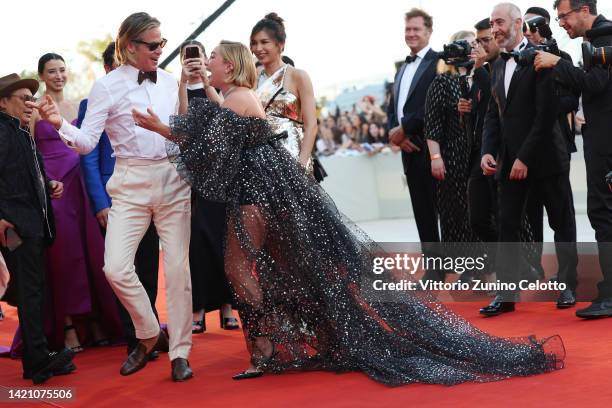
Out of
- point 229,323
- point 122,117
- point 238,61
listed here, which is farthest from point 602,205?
point 122,117

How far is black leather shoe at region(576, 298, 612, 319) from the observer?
482 centimetres

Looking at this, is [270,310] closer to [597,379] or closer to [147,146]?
[147,146]

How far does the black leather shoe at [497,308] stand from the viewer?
532 cm

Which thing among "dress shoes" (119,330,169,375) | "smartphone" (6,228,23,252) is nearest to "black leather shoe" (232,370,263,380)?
"dress shoes" (119,330,169,375)

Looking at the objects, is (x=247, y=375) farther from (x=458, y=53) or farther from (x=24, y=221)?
(x=458, y=53)

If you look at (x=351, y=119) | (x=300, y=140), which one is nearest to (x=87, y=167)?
(x=300, y=140)

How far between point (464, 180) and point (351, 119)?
684 cm

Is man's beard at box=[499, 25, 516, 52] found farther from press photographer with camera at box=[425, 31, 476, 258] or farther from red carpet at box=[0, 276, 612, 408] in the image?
red carpet at box=[0, 276, 612, 408]

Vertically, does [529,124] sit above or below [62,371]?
above

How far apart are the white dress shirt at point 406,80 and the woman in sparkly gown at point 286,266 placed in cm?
238

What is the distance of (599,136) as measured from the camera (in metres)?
4.91

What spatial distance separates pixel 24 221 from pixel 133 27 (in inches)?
39.8

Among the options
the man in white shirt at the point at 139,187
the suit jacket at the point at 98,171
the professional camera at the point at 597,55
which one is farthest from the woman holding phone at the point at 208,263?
the professional camera at the point at 597,55

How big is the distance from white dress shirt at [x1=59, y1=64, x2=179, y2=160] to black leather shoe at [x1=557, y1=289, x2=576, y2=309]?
2.42 metres
